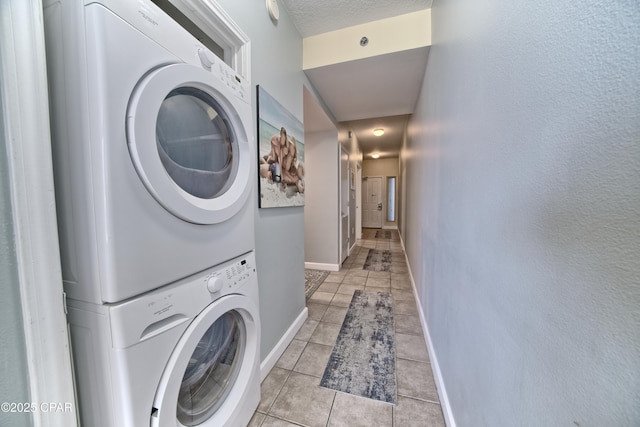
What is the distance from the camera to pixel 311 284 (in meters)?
3.01

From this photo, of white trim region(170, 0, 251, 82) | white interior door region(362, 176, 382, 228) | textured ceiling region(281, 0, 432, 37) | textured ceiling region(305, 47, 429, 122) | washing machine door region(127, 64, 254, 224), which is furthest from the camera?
white interior door region(362, 176, 382, 228)

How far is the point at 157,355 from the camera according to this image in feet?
1.99

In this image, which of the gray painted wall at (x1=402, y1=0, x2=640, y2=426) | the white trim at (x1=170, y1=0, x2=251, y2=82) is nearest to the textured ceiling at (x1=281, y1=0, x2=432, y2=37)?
the white trim at (x1=170, y1=0, x2=251, y2=82)

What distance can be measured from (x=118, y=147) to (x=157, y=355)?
556 millimetres

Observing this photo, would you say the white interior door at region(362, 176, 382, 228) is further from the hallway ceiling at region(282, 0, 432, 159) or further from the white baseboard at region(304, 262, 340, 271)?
the hallway ceiling at region(282, 0, 432, 159)

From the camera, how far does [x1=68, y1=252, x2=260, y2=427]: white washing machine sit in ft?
1.80

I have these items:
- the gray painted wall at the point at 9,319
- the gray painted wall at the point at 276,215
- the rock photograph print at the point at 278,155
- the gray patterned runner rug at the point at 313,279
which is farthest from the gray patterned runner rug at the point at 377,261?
the gray painted wall at the point at 9,319

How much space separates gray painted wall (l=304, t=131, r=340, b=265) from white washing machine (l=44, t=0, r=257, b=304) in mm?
2811

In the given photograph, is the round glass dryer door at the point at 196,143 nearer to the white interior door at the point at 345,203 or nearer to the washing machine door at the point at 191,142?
the washing machine door at the point at 191,142

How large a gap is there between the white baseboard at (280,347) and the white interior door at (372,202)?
6.06 metres

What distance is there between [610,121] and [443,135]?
1.13 meters

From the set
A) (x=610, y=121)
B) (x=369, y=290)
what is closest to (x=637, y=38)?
(x=610, y=121)

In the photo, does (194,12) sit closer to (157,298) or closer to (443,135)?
(157,298)

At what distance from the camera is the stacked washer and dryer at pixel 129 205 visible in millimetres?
523
